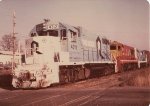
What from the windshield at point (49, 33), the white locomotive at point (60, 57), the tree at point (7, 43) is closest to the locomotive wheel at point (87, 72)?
the white locomotive at point (60, 57)

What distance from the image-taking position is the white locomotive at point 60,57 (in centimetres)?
318

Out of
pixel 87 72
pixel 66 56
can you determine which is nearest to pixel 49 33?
pixel 66 56

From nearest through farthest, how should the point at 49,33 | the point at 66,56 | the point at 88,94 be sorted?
the point at 88,94 < the point at 66,56 < the point at 49,33

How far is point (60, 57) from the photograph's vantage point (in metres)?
3.21

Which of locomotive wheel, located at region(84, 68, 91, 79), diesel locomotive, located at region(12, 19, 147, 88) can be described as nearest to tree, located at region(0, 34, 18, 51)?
diesel locomotive, located at region(12, 19, 147, 88)

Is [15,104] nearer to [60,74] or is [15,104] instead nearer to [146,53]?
[60,74]

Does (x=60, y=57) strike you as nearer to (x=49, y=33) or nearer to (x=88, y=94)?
(x=49, y=33)

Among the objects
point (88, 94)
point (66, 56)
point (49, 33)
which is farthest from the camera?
point (49, 33)

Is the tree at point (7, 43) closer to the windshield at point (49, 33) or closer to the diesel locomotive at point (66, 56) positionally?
the diesel locomotive at point (66, 56)

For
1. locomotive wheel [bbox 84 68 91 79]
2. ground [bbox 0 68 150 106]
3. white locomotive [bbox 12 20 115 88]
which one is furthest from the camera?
locomotive wheel [bbox 84 68 91 79]

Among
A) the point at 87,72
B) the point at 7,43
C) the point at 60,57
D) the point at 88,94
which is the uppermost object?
the point at 7,43

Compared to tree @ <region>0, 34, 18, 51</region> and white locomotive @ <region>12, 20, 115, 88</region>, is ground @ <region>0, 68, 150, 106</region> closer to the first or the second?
white locomotive @ <region>12, 20, 115, 88</region>

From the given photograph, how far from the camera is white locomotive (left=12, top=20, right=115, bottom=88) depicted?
318 cm

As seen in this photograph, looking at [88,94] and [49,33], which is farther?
[49,33]
